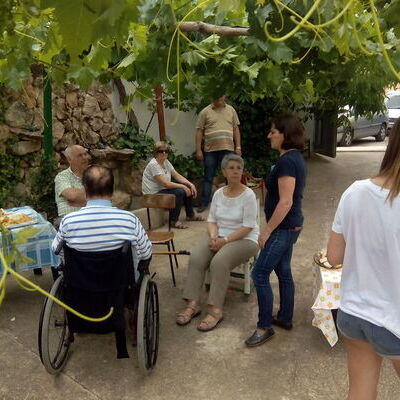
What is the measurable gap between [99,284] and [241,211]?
1452 millimetres

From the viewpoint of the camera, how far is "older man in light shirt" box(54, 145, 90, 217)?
3811 mm

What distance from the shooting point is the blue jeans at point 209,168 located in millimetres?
6586

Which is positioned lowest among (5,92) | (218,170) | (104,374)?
(104,374)

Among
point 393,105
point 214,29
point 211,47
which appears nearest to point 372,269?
point 214,29

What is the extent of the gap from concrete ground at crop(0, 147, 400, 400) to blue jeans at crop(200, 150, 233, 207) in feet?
Result: 9.45

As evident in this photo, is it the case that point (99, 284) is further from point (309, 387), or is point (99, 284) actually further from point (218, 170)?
point (218, 170)

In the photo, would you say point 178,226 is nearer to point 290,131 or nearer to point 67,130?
point 67,130

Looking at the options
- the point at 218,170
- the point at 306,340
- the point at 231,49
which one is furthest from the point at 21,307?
the point at 218,170

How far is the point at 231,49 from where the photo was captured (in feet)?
8.20

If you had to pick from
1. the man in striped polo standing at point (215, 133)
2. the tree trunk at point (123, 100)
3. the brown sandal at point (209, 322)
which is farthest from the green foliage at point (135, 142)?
the brown sandal at point (209, 322)

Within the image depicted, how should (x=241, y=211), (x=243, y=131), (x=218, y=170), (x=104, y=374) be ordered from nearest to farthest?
1. (x=104, y=374)
2. (x=241, y=211)
3. (x=218, y=170)
4. (x=243, y=131)

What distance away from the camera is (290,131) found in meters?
3.01

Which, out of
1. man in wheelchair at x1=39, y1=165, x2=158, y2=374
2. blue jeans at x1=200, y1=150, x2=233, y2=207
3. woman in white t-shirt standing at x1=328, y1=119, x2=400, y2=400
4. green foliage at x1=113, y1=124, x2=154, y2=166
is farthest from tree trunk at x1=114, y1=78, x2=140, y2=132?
woman in white t-shirt standing at x1=328, y1=119, x2=400, y2=400

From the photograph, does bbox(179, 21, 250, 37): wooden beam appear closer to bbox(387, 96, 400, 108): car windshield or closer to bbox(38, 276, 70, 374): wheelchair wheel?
bbox(38, 276, 70, 374): wheelchair wheel
